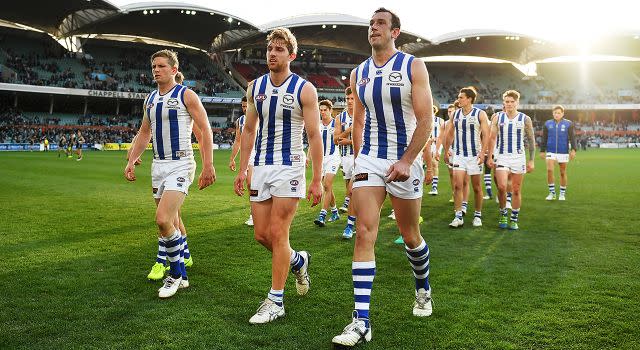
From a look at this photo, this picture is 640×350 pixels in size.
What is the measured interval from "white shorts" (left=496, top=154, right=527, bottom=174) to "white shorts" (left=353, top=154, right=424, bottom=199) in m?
5.53

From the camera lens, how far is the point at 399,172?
370 centimetres

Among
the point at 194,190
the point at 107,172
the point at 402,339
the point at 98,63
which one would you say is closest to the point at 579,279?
the point at 402,339

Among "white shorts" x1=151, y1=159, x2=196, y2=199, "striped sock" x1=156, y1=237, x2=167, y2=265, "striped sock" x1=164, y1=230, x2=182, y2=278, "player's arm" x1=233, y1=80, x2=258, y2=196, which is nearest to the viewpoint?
"player's arm" x1=233, y1=80, x2=258, y2=196

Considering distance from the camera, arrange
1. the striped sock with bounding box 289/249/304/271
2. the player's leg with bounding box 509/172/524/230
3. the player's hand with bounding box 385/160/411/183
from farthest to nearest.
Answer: the player's leg with bounding box 509/172/524/230 < the striped sock with bounding box 289/249/304/271 < the player's hand with bounding box 385/160/411/183

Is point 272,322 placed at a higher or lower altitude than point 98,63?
lower

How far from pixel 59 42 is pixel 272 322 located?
59.2 meters

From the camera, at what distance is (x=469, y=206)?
38.0 feet

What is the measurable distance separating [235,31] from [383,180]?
53.6 m

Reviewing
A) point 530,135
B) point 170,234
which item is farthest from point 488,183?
point 170,234

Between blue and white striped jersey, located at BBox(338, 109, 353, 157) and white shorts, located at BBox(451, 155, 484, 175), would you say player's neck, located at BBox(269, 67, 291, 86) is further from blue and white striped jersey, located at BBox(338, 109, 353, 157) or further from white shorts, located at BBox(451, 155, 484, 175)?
white shorts, located at BBox(451, 155, 484, 175)

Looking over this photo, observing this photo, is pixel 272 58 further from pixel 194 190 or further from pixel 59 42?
pixel 59 42

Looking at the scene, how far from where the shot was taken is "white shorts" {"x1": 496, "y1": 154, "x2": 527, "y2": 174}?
9.06 metres

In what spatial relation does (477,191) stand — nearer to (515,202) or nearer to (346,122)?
(515,202)

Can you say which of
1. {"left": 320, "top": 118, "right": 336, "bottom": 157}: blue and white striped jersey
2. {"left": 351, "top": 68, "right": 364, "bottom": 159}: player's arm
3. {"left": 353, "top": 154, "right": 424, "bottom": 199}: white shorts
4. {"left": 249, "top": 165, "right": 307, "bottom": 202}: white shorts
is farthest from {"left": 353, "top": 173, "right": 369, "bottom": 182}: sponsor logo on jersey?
{"left": 320, "top": 118, "right": 336, "bottom": 157}: blue and white striped jersey
